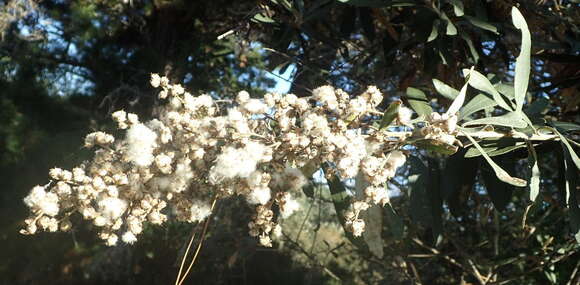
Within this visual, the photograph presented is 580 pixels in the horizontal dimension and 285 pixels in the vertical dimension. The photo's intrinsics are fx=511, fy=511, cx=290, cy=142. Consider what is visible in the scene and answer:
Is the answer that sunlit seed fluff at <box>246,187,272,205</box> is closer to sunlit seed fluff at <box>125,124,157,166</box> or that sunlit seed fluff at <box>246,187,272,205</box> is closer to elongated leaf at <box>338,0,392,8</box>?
sunlit seed fluff at <box>125,124,157,166</box>

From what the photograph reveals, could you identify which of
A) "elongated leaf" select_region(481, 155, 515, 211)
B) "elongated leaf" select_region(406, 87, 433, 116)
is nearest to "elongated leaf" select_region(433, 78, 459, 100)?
"elongated leaf" select_region(406, 87, 433, 116)

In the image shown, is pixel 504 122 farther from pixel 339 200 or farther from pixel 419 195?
pixel 339 200

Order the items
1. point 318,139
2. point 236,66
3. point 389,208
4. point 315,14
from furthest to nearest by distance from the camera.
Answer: point 236,66
point 315,14
point 389,208
point 318,139

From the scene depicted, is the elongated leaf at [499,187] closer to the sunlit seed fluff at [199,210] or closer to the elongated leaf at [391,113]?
the elongated leaf at [391,113]

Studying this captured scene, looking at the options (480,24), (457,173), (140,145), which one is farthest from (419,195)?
(140,145)

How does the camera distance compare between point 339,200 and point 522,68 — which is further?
point 339,200

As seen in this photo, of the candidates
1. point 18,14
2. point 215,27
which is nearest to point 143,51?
point 215,27

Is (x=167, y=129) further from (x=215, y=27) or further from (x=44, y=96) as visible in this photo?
(x=44, y=96)
